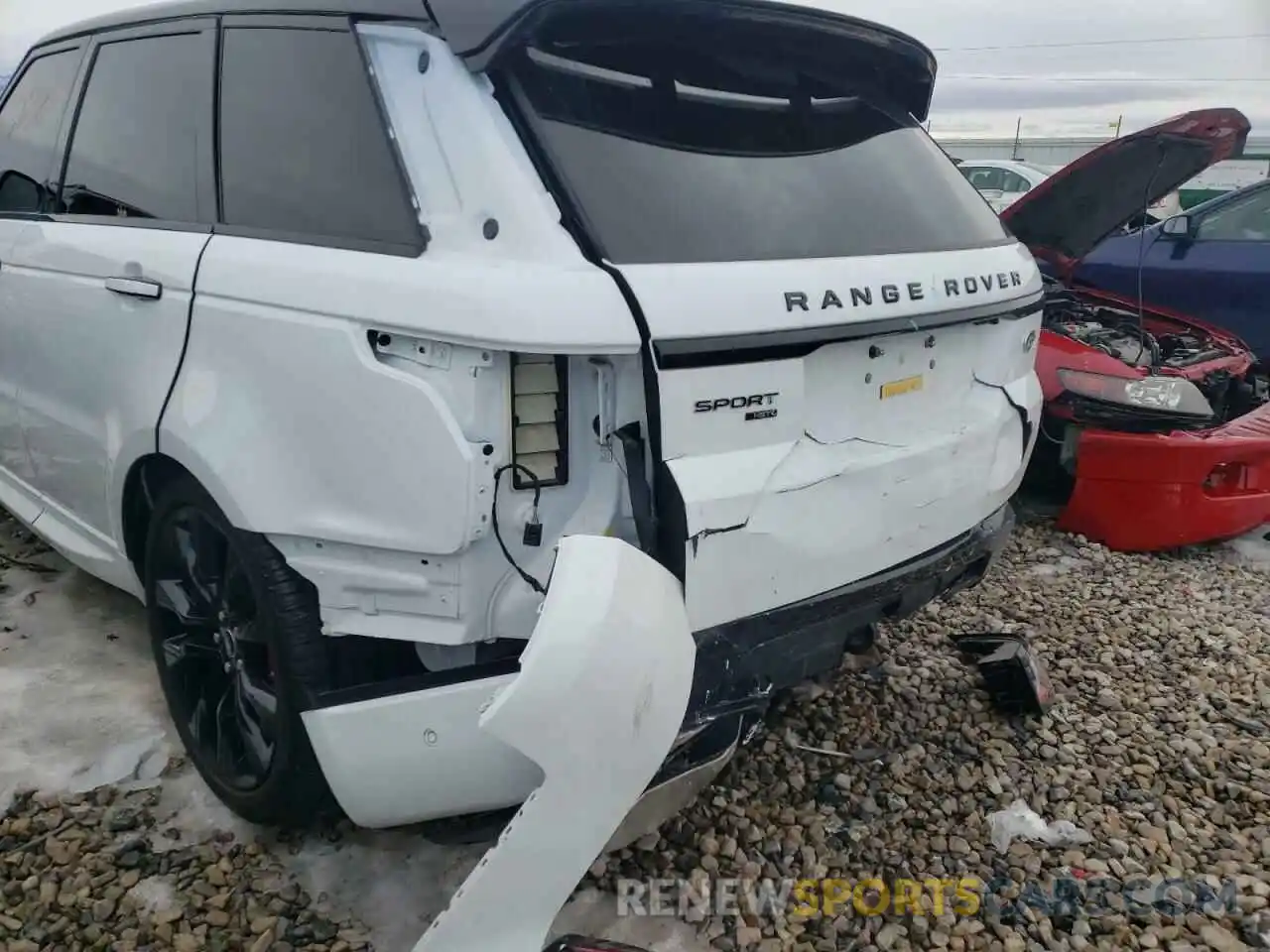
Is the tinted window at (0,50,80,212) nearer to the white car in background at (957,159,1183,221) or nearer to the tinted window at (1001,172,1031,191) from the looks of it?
the white car in background at (957,159,1183,221)

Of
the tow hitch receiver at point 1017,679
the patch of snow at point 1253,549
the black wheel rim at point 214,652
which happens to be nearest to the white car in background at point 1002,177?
the patch of snow at point 1253,549

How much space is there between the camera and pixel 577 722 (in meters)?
1.73

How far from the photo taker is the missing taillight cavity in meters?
1.90

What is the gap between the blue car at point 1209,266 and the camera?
253 inches

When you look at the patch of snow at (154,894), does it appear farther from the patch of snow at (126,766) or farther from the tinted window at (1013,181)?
the tinted window at (1013,181)

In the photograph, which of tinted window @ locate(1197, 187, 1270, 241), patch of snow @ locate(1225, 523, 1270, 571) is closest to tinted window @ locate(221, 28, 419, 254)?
patch of snow @ locate(1225, 523, 1270, 571)

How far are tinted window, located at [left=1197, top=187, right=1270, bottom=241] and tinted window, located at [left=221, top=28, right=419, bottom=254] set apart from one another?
6.04m

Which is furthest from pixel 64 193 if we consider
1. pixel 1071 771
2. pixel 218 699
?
pixel 1071 771

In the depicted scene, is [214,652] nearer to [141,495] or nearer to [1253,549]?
[141,495]

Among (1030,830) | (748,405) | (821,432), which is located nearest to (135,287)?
(748,405)

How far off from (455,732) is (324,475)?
0.56 metres

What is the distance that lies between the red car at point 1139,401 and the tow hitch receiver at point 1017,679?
1.55 m

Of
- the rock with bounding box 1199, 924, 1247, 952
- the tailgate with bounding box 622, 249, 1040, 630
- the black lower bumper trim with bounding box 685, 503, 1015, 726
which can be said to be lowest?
the rock with bounding box 1199, 924, 1247, 952

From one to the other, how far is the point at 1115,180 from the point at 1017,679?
306 centimetres
